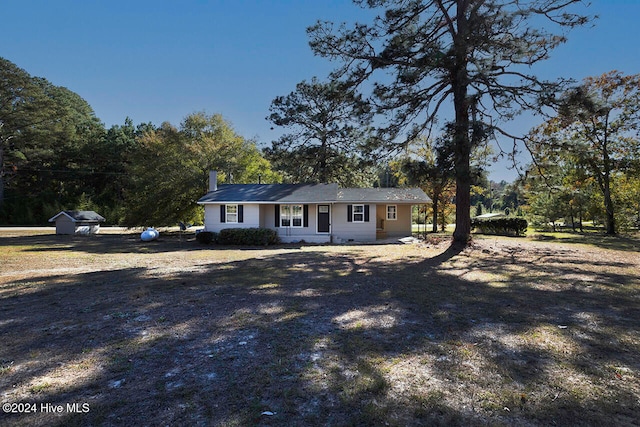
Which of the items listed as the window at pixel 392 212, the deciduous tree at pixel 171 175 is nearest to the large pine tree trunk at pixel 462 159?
the window at pixel 392 212

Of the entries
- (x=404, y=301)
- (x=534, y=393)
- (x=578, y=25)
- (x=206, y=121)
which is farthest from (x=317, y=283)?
(x=206, y=121)

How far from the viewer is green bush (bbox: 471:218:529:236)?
72.4 feet

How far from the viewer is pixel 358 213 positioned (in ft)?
64.3

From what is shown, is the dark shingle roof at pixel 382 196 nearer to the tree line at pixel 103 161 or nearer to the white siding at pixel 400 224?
the white siding at pixel 400 224

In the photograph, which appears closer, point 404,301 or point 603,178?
point 404,301

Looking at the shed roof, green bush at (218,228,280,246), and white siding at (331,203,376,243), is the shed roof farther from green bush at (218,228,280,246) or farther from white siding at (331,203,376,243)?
white siding at (331,203,376,243)

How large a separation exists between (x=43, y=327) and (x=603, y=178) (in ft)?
95.0

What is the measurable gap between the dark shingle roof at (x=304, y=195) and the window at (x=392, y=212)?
990 mm

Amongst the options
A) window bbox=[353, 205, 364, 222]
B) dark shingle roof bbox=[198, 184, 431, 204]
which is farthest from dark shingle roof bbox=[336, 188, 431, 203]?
window bbox=[353, 205, 364, 222]

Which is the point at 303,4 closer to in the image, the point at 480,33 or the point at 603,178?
the point at 480,33

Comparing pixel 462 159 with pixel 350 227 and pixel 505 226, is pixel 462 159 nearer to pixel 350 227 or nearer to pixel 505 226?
pixel 350 227

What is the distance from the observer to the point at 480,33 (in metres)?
11.3

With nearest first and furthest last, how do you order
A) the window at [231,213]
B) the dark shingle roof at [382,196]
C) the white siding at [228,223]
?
the white siding at [228,223]
the window at [231,213]
the dark shingle roof at [382,196]

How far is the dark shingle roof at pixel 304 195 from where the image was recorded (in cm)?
1881
